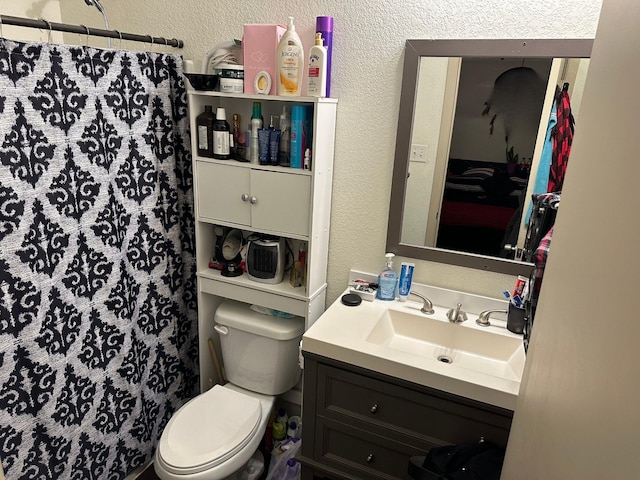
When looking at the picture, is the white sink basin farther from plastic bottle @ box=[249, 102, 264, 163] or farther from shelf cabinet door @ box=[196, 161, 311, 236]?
plastic bottle @ box=[249, 102, 264, 163]

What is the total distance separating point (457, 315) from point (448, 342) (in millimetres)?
107

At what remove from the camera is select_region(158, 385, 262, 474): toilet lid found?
1622 mm

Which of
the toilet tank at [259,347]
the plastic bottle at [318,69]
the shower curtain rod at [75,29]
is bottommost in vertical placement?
the toilet tank at [259,347]

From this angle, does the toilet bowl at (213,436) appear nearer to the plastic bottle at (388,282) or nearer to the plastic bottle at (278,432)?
the plastic bottle at (278,432)

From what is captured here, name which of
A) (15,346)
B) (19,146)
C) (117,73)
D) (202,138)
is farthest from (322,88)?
(15,346)

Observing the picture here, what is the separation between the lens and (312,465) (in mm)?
1684

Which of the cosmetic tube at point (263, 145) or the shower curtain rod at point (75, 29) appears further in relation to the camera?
the cosmetic tube at point (263, 145)

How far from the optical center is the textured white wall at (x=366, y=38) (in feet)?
4.61

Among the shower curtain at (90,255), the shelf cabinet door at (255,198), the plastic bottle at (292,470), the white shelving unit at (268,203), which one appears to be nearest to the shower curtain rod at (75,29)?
the shower curtain at (90,255)

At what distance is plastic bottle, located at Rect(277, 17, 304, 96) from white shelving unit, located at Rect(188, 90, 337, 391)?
51 millimetres

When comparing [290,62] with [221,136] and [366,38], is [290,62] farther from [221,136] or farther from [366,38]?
[221,136]

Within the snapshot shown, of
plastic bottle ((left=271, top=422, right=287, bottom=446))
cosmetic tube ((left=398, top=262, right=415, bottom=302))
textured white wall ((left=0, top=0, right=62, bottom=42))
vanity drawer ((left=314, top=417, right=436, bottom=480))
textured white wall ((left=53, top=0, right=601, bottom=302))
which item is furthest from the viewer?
plastic bottle ((left=271, top=422, right=287, bottom=446))

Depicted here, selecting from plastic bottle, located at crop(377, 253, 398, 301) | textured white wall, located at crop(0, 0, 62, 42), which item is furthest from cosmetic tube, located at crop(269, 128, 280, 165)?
textured white wall, located at crop(0, 0, 62, 42)

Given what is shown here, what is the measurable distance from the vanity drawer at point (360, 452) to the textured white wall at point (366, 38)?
0.56 meters
